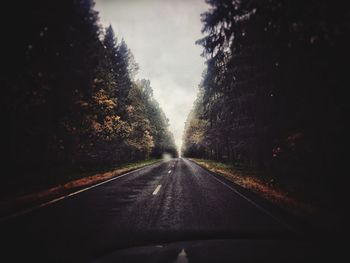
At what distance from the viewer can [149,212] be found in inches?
307

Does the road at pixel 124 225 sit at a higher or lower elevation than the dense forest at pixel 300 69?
lower

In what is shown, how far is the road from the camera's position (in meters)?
5.04

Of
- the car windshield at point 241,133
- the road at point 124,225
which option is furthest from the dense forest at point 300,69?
the road at point 124,225

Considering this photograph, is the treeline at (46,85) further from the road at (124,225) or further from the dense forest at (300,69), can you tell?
the dense forest at (300,69)

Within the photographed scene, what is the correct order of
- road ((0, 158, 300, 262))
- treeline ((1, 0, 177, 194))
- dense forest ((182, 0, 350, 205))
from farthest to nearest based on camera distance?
1. treeline ((1, 0, 177, 194))
2. dense forest ((182, 0, 350, 205))
3. road ((0, 158, 300, 262))

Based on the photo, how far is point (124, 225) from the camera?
254 inches

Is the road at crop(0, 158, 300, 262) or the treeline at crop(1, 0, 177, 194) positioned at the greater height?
the treeline at crop(1, 0, 177, 194)

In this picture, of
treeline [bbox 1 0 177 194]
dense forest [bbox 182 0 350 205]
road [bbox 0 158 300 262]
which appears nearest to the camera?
road [bbox 0 158 300 262]

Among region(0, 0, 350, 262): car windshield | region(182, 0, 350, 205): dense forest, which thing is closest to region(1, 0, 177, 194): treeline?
region(0, 0, 350, 262): car windshield

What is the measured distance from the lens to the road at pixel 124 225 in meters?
A: 5.04

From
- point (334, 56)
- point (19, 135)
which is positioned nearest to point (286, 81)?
point (334, 56)

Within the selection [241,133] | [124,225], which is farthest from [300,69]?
[241,133]

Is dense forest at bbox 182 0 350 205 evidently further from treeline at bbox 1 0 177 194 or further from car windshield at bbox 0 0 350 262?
treeline at bbox 1 0 177 194

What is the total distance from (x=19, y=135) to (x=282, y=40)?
40.1 ft
